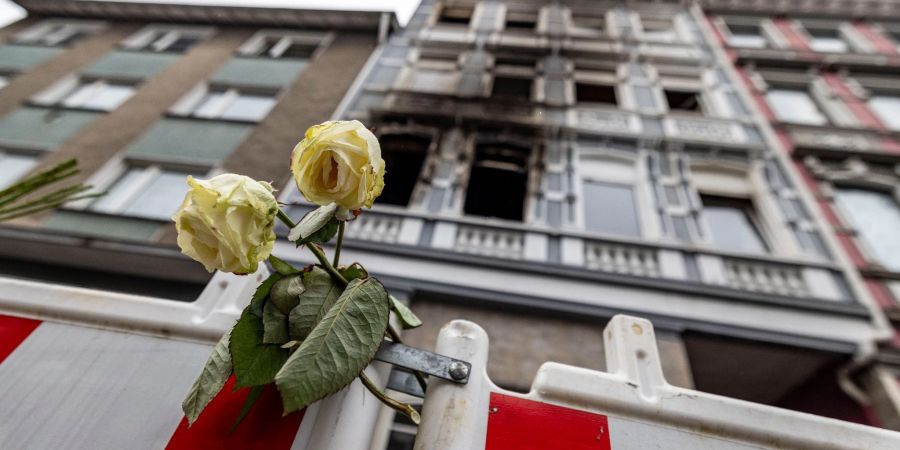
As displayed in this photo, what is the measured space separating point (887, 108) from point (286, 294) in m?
10.9

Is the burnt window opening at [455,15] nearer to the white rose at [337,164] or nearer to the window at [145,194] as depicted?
the window at [145,194]

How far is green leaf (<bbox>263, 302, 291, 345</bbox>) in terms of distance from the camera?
87 centimetres

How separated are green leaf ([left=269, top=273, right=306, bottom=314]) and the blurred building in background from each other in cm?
235

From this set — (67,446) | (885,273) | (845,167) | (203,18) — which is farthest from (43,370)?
(203,18)

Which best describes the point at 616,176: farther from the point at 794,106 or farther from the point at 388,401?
the point at 388,401

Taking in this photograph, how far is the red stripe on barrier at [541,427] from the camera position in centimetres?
96

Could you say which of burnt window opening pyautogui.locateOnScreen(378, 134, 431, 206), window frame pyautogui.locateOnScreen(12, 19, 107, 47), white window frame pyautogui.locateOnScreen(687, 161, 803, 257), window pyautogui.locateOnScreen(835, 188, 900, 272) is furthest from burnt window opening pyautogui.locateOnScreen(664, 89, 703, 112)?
window frame pyautogui.locateOnScreen(12, 19, 107, 47)

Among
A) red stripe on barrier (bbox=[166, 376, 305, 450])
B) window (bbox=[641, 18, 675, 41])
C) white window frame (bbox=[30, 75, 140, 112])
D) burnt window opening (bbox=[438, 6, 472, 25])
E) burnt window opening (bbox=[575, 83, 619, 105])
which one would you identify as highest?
window (bbox=[641, 18, 675, 41])

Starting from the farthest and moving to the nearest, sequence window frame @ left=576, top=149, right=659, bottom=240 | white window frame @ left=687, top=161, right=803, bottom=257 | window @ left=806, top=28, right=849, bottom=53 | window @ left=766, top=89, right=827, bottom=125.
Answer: window @ left=806, top=28, right=849, bottom=53, window @ left=766, top=89, right=827, bottom=125, window frame @ left=576, top=149, right=659, bottom=240, white window frame @ left=687, top=161, right=803, bottom=257

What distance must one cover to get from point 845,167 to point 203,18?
13899 millimetres

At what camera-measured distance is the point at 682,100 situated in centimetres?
755

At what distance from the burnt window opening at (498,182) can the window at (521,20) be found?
5.11 meters

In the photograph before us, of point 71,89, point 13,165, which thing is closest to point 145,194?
point 13,165

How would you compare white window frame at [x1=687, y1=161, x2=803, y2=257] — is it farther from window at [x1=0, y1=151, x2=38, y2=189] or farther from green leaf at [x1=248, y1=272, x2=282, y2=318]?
window at [x1=0, y1=151, x2=38, y2=189]
